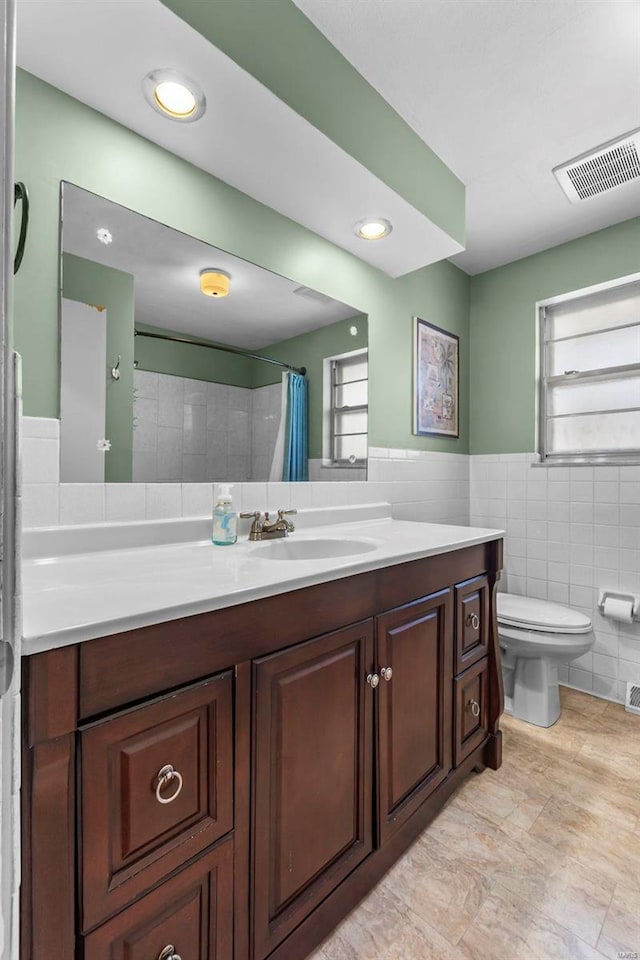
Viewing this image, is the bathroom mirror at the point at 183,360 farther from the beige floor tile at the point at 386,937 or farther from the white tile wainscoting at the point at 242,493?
the beige floor tile at the point at 386,937

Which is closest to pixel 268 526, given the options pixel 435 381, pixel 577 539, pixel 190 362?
pixel 190 362

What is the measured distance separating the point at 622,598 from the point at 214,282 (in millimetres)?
2384

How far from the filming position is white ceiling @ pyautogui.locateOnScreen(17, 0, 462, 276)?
3.36ft

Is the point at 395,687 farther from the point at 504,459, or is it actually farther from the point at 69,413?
the point at 504,459

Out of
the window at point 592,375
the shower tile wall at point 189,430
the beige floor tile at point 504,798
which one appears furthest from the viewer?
the window at point 592,375

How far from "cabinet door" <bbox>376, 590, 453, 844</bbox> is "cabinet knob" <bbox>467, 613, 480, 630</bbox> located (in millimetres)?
141

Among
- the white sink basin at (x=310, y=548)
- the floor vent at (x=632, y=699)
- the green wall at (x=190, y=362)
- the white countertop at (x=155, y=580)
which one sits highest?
the green wall at (x=190, y=362)

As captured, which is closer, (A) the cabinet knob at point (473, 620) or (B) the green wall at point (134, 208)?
(B) the green wall at point (134, 208)

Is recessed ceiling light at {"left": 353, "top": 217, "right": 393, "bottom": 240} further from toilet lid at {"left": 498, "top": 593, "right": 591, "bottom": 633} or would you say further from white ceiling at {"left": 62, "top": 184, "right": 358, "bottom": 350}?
toilet lid at {"left": 498, "top": 593, "right": 591, "bottom": 633}

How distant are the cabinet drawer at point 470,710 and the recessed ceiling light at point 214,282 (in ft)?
5.13

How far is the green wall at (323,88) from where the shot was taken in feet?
3.63

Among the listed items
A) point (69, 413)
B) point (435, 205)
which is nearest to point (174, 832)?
point (69, 413)

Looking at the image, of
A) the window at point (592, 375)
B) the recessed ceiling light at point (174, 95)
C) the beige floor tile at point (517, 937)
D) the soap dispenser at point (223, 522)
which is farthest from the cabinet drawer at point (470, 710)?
the recessed ceiling light at point (174, 95)

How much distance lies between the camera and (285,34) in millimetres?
1241
